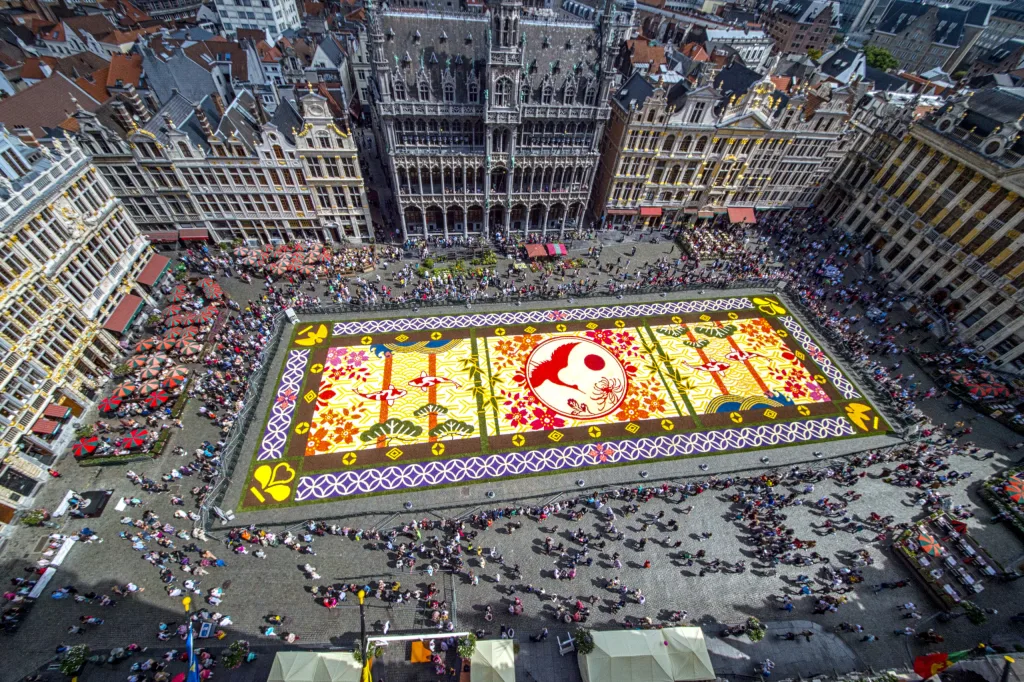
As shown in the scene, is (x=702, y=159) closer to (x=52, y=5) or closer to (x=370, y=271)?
(x=370, y=271)

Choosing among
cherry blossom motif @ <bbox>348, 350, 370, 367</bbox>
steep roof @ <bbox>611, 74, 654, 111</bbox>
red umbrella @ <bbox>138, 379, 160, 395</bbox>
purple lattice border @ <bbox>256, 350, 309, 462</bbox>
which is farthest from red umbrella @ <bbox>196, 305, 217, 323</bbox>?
steep roof @ <bbox>611, 74, 654, 111</bbox>

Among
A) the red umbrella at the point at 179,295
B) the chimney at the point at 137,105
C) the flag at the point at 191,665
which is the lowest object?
the flag at the point at 191,665

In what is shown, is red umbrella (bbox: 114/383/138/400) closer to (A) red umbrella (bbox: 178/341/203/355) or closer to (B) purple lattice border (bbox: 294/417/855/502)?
(A) red umbrella (bbox: 178/341/203/355)

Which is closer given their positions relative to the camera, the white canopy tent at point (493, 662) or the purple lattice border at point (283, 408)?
the white canopy tent at point (493, 662)

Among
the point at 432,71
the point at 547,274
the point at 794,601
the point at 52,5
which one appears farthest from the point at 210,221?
the point at 52,5

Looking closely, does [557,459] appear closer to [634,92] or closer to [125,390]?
[125,390]

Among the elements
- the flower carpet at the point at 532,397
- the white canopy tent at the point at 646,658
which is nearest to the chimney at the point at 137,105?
the flower carpet at the point at 532,397

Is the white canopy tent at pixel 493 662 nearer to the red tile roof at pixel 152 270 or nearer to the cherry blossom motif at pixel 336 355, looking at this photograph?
the cherry blossom motif at pixel 336 355

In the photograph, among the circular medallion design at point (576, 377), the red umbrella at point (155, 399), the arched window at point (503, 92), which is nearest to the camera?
the red umbrella at point (155, 399)
